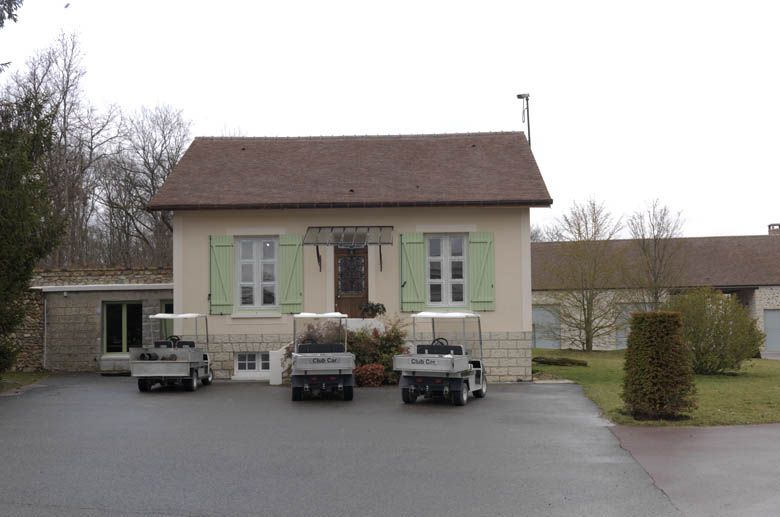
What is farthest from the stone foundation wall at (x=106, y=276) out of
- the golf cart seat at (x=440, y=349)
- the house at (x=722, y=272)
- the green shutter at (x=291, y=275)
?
the house at (x=722, y=272)

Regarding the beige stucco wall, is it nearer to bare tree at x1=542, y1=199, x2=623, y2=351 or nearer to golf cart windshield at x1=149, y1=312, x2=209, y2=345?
golf cart windshield at x1=149, y1=312, x2=209, y2=345

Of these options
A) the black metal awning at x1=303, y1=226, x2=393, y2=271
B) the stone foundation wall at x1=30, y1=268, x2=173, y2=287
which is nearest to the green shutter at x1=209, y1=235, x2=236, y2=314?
the black metal awning at x1=303, y1=226, x2=393, y2=271

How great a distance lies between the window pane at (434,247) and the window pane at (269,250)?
4.02m

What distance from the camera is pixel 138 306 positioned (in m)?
24.9

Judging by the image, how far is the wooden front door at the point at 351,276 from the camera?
20703 millimetres

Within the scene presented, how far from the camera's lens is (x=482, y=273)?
20.3 m

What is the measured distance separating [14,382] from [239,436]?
11388 millimetres

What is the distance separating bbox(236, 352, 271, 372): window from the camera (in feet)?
67.9

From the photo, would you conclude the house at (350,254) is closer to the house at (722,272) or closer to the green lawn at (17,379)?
the green lawn at (17,379)

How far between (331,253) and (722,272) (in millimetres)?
27278

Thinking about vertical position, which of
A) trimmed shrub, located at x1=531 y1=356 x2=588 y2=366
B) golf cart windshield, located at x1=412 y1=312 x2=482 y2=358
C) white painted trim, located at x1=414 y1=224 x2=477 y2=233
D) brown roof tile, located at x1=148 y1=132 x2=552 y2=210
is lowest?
trimmed shrub, located at x1=531 y1=356 x2=588 y2=366

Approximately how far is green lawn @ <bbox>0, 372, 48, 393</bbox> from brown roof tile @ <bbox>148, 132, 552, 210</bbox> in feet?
17.9

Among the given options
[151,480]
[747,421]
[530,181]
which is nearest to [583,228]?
[530,181]

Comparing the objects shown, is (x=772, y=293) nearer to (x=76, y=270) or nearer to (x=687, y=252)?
(x=687, y=252)
